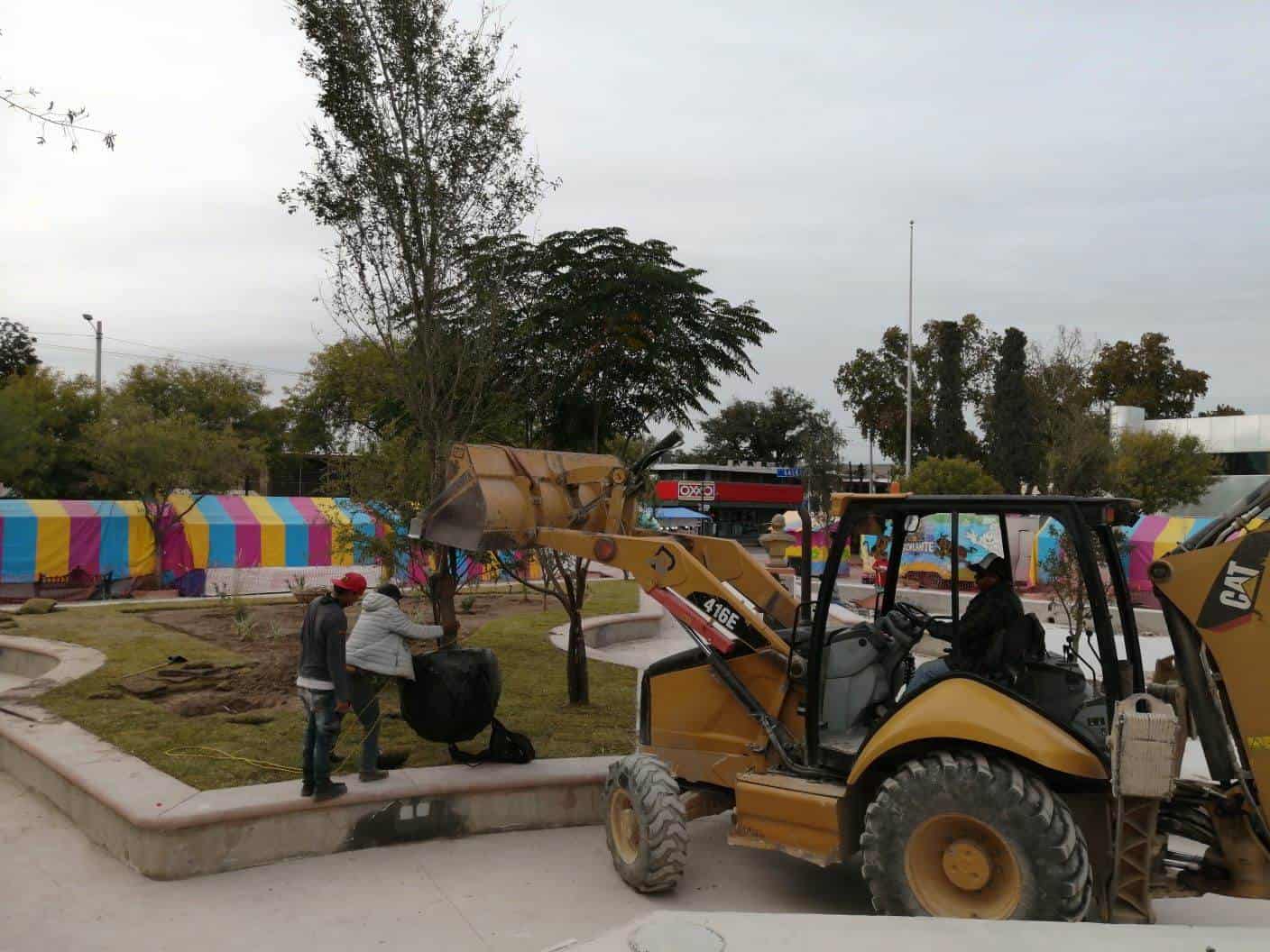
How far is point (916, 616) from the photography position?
566 centimetres

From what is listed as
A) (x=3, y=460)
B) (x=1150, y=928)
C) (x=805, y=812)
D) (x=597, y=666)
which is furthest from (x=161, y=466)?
(x=1150, y=928)

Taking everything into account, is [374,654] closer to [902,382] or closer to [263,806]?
[263,806]

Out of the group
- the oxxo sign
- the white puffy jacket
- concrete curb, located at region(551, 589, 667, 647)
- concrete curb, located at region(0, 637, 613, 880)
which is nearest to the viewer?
concrete curb, located at region(0, 637, 613, 880)

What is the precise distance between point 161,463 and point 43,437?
12008 mm

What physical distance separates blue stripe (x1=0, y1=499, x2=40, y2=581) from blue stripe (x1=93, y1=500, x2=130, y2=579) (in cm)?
157

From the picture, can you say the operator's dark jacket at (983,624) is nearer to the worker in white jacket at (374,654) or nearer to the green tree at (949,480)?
the worker in white jacket at (374,654)

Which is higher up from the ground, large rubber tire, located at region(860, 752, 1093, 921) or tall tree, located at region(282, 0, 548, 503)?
tall tree, located at region(282, 0, 548, 503)

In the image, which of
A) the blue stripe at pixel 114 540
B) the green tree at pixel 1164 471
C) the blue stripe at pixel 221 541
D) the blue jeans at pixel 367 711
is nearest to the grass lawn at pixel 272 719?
the blue jeans at pixel 367 711

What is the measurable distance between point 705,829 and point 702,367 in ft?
23.1

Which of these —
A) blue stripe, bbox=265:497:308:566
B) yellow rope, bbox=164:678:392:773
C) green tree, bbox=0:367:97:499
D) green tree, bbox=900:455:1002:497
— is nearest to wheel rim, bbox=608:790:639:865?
yellow rope, bbox=164:678:392:773

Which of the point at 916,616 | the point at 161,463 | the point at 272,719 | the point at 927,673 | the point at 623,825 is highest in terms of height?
the point at 161,463

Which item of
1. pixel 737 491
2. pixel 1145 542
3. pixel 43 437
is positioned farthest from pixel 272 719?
pixel 737 491

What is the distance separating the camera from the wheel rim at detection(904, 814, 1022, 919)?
4352 mm

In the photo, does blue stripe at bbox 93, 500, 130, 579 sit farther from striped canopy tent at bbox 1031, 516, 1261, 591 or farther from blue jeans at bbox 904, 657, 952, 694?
blue jeans at bbox 904, 657, 952, 694
